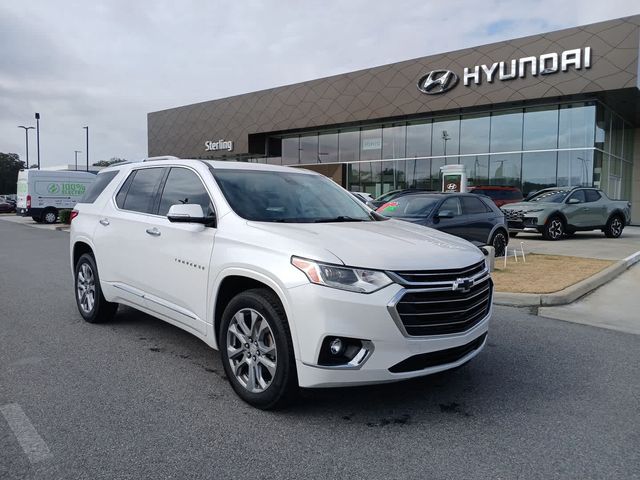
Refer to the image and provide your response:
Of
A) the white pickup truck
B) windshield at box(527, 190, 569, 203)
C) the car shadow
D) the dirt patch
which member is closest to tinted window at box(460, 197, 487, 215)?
the dirt patch

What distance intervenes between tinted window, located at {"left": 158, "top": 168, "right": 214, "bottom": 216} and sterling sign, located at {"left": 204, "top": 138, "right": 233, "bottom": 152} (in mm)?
A: 33889

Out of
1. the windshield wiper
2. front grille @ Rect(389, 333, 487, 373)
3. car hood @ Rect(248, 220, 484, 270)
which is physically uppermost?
the windshield wiper

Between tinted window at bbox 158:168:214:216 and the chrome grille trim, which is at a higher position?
tinted window at bbox 158:168:214:216

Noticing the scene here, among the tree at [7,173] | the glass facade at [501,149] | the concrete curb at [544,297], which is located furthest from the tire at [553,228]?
the tree at [7,173]

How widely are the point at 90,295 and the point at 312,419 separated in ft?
11.7

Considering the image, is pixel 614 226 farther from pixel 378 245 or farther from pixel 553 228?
pixel 378 245

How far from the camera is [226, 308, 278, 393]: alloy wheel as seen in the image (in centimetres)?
346

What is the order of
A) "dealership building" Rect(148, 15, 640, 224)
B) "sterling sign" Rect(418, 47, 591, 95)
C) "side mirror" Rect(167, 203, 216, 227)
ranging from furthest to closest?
1. "dealership building" Rect(148, 15, 640, 224)
2. "sterling sign" Rect(418, 47, 591, 95)
3. "side mirror" Rect(167, 203, 216, 227)

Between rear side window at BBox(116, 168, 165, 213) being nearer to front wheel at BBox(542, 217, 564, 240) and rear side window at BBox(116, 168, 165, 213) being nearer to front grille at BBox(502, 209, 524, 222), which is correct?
front grille at BBox(502, 209, 524, 222)

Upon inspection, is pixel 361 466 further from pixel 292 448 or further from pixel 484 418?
pixel 484 418

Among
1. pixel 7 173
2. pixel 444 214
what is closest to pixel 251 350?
pixel 444 214

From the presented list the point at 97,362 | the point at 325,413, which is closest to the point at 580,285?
the point at 325,413

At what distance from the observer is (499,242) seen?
37.3ft

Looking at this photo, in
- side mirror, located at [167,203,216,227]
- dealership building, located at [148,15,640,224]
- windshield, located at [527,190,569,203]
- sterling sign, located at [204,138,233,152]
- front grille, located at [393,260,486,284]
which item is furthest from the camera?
sterling sign, located at [204,138,233,152]
